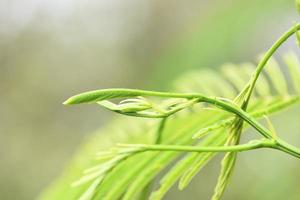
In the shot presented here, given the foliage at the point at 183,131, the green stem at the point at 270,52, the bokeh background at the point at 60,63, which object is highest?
the green stem at the point at 270,52

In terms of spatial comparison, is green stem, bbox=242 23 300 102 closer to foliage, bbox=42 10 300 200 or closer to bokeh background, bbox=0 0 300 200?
foliage, bbox=42 10 300 200

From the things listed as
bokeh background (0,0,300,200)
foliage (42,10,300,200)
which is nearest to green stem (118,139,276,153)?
foliage (42,10,300,200)

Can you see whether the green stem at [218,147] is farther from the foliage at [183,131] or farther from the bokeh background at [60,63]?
the bokeh background at [60,63]

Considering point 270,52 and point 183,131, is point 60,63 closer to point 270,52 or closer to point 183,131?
point 183,131

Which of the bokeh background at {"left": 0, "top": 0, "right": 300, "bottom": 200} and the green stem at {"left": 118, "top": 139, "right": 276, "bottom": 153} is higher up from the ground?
the green stem at {"left": 118, "top": 139, "right": 276, "bottom": 153}

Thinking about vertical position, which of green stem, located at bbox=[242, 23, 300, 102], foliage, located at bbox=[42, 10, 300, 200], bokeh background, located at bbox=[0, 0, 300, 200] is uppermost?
green stem, located at bbox=[242, 23, 300, 102]

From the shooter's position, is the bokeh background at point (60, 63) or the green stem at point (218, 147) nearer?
the green stem at point (218, 147)

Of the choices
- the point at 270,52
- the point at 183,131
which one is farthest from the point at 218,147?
the point at 183,131

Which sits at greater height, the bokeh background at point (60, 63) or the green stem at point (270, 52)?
the green stem at point (270, 52)

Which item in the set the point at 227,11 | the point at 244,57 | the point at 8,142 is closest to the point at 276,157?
the point at 227,11

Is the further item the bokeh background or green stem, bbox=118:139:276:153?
the bokeh background

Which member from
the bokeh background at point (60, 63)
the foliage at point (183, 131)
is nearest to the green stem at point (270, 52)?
the foliage at point (183, 131)
